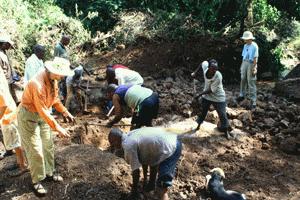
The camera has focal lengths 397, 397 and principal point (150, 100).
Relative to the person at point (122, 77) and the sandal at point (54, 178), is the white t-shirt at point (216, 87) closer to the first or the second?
the person at point (122, 77)

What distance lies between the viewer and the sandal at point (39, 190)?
498cm

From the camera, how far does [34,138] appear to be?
477cm

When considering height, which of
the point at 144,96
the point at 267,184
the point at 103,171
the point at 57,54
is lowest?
the point at 267,184

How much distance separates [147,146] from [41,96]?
4.37 ft

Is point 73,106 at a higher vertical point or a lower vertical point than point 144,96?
lower

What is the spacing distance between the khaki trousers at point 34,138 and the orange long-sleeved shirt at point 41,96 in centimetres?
12

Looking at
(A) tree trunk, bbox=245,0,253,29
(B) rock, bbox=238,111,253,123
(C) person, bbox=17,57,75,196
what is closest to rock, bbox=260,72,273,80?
(A) tree trunk, bbox=245,0,253,29

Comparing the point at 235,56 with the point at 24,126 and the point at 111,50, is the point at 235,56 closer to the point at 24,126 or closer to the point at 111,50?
the point at 111,50

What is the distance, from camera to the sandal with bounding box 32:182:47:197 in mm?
4977

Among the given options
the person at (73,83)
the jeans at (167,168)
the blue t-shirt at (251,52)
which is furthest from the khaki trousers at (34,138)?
the blue t-shirt at (251,52)

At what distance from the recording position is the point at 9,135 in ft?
17.7

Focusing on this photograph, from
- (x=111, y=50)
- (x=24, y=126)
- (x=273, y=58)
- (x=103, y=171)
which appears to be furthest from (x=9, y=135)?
(x=273, y=58)

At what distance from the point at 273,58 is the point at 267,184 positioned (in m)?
7.73

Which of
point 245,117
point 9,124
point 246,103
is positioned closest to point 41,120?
point 9,124
